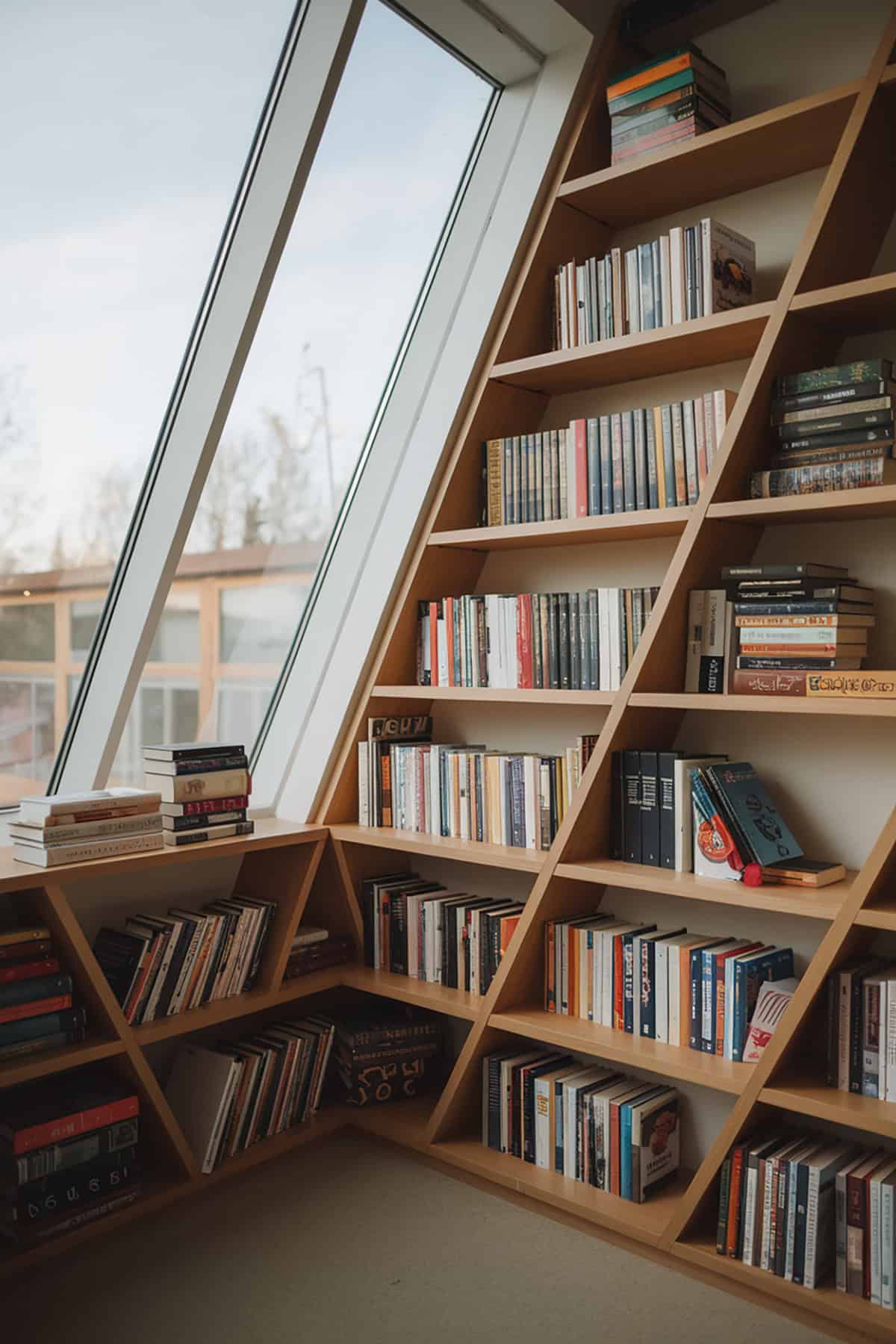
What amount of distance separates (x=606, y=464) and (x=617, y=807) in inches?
34.7

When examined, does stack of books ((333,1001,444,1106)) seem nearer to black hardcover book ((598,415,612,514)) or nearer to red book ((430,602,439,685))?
red book ((430,602,439,685))

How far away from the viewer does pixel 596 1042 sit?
2.62 meters

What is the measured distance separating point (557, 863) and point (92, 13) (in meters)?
2.23

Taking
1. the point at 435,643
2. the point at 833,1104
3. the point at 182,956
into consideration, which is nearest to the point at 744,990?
the point at 833,1104

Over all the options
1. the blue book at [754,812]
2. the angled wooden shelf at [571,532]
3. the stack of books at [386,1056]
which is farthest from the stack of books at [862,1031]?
the stack of books at [386,1056]

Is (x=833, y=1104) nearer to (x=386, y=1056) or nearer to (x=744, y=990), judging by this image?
(x=744, y=990)

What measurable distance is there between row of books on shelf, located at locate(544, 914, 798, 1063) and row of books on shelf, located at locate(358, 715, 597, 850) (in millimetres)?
286

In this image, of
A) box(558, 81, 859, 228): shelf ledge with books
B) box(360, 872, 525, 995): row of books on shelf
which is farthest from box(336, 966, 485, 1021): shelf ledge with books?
box(558, 81, 859, 228): shelf ledge with books

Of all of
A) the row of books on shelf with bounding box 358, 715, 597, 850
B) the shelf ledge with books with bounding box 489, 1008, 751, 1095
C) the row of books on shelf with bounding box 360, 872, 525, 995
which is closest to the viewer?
the shelf ledge with books with bounding box 489, 1008, 751, 1095

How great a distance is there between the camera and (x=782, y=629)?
Answer: 2408 mm

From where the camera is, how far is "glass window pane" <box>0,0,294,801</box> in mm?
2453

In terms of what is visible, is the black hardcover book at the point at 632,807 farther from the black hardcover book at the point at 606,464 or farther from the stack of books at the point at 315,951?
the stack of books at the point at 315,951

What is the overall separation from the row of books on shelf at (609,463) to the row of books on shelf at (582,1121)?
1473 millimetres

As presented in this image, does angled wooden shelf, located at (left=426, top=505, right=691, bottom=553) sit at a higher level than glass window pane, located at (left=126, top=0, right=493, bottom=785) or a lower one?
lower
